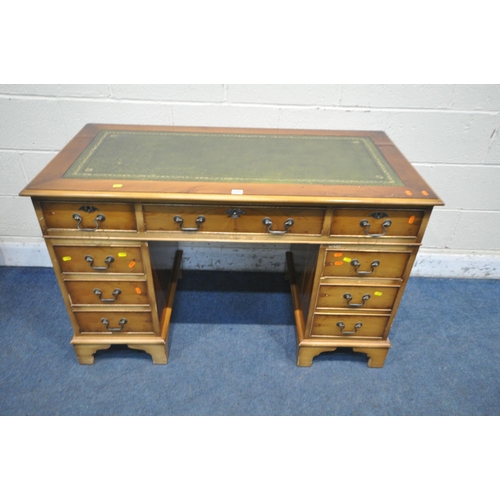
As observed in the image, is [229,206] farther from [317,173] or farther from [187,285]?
[187,285]

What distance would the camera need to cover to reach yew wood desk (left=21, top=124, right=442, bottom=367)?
1.30 metres

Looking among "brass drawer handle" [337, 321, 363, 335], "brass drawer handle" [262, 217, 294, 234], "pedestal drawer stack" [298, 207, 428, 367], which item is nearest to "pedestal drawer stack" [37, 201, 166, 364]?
"brass drawer handle" [262, 217, 294, 234]

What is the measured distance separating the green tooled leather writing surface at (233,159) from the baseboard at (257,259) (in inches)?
30.4

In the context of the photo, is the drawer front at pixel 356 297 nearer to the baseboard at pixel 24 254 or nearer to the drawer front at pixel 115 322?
the drawer front at pixel 115 322

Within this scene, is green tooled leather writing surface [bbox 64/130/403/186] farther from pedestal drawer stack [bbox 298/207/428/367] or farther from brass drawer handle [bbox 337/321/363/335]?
brass drawer handle [bbox 337/321/363/335]

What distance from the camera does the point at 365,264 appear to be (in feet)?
4.84

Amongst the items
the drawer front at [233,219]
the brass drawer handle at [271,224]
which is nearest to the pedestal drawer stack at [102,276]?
the drawer front at [233,219]

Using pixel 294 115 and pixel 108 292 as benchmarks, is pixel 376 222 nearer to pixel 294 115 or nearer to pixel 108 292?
pixel 294 115

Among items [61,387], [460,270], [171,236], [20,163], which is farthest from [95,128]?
[460,270]

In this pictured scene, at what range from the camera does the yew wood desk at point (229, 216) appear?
130 cm

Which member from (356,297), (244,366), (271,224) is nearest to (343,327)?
(356,297)

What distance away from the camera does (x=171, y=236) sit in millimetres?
1374

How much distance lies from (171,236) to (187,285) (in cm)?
92
